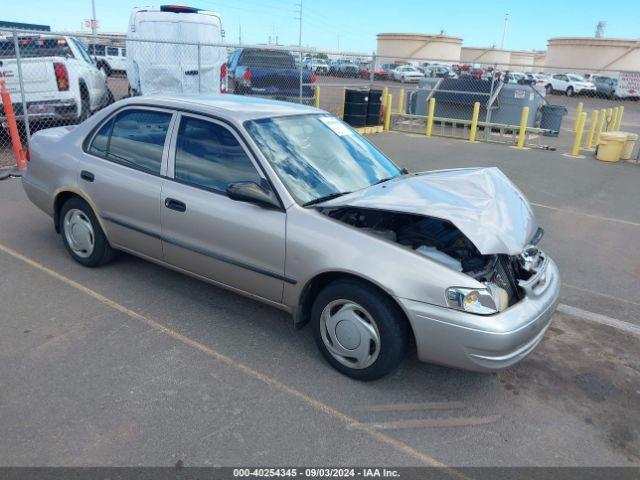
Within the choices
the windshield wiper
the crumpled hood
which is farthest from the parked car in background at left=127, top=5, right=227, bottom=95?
the crumpled hood

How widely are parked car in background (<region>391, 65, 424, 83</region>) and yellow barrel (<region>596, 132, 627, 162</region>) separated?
31.3m

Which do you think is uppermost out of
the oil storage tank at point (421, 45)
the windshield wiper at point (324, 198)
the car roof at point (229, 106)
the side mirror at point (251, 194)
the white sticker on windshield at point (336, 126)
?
the oil storage tank at point (421, 45)

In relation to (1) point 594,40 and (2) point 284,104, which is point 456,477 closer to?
(2) point 284,104

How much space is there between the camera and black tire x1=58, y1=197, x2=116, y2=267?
4.47m

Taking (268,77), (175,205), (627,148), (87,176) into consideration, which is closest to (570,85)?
(627,148)

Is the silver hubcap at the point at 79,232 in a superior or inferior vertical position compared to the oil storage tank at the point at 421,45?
inferior

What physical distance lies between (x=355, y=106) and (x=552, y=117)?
639 cm

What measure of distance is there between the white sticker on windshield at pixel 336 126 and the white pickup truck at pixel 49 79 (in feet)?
20.3

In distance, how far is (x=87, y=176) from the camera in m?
4.35

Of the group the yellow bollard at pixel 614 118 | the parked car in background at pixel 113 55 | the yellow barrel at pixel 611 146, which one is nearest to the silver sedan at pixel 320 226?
the yellow barrel at pixel 611 146

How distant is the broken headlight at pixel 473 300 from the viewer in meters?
2.83

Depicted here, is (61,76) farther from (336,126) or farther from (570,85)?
(570,85)

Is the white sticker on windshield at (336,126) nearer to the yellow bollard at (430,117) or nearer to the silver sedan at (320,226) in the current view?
the silver sedan at (320,226)

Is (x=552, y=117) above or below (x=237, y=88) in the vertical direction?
below
